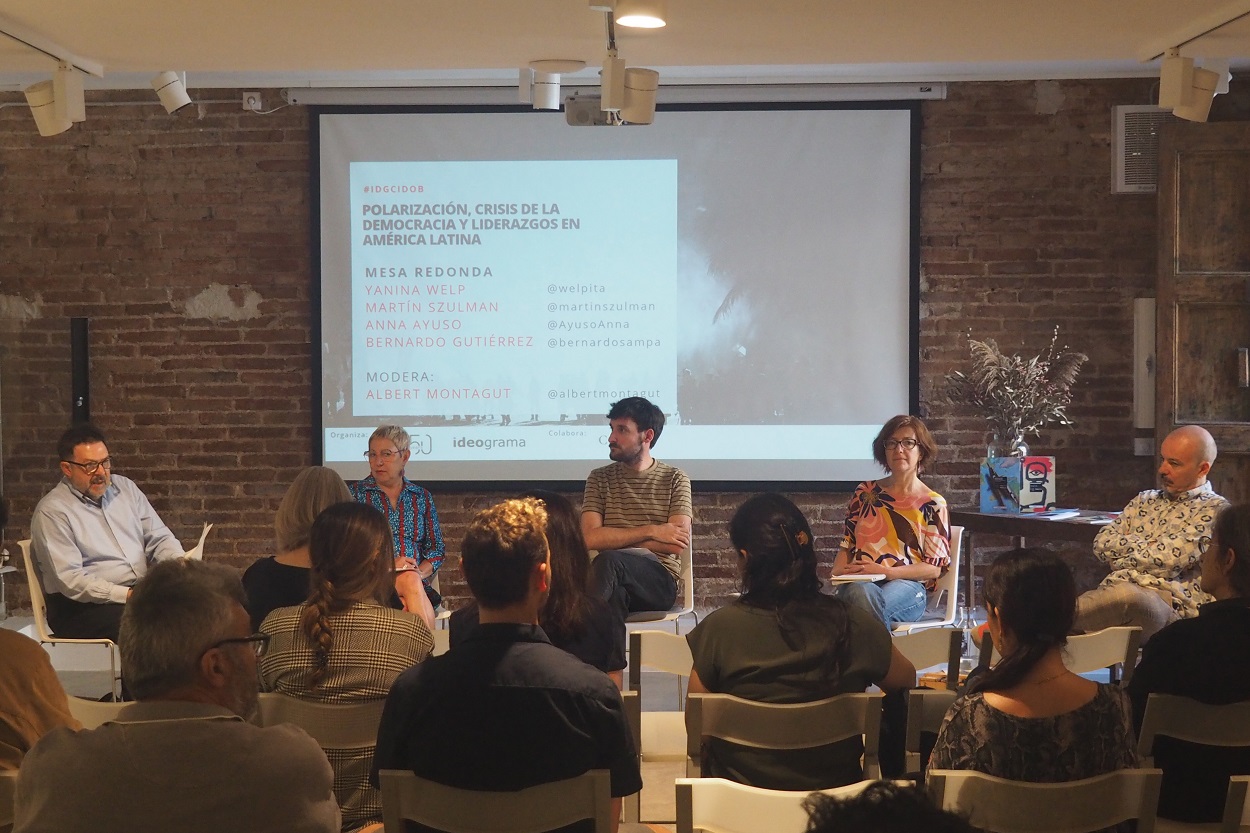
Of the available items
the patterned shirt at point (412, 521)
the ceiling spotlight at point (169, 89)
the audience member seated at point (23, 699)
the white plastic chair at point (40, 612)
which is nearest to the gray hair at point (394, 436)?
the patterned shirt at point (412, 521)

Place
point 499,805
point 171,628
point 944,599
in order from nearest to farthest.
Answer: point 171,628
point 499,805
point 944,599

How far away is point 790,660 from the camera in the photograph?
8.95ft

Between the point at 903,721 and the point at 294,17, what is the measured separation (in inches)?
127

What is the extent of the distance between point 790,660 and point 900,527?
2.46m

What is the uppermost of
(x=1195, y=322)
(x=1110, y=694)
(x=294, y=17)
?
(x=294, y=17)

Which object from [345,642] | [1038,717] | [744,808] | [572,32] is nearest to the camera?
[744,808]

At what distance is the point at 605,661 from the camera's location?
298 centimetres

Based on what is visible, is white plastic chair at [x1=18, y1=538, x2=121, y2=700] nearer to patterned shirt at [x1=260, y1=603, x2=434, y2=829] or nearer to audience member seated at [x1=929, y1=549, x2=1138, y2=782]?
patterned shirt at [x1=260, y1=603, x2=434, y2=829]

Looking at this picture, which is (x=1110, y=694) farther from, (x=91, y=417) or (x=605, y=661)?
(x=91, y=417)

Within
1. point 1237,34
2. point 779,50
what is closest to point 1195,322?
point 1237,34

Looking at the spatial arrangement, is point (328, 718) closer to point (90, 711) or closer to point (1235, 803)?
point (90, 711)

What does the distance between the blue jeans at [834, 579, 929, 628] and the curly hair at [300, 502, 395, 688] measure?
2452 mm

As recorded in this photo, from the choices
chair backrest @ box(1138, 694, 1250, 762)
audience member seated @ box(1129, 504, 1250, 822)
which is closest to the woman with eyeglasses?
audience member seated @ box(1129, 504, 1250, 822)

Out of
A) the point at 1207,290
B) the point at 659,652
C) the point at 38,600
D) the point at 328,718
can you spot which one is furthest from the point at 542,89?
the point at 328,718
